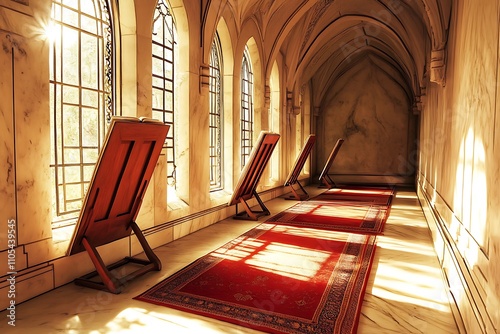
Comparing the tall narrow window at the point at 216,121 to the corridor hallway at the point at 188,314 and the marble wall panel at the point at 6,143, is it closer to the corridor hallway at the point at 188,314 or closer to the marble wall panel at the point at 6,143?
the corridor hallway at the point at 188,314

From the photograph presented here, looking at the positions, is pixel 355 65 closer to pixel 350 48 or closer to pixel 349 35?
pixel 350 48

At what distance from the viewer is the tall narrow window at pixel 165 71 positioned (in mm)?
5258

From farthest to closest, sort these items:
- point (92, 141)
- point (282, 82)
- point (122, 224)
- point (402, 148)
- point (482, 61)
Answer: point (402, 148) → point (282, 82) → point (92, 141) → point (122, 224) → point (482, 61)

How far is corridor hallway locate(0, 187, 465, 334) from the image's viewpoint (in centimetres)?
261

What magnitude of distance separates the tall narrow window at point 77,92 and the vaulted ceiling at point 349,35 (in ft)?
10.4

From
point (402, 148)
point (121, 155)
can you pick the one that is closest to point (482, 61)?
point (121, 155)

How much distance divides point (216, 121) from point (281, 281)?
4232mm

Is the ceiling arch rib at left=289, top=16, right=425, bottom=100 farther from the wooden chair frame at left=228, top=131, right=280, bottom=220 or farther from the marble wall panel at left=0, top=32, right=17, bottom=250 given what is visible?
the marble wall panel at left=0, top=32, right=17, bottom=250

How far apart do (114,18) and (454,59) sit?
3.94 m

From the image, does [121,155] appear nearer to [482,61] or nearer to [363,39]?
[482,61]

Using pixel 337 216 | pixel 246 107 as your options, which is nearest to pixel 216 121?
pixel 246 107

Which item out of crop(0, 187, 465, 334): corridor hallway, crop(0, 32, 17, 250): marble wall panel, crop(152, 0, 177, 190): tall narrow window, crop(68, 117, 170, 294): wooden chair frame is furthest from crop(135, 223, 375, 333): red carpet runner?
crop(152, 0, 177, 190): tall narrow window

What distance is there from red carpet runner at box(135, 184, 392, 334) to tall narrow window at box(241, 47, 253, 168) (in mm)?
3170

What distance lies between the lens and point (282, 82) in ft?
33.6
